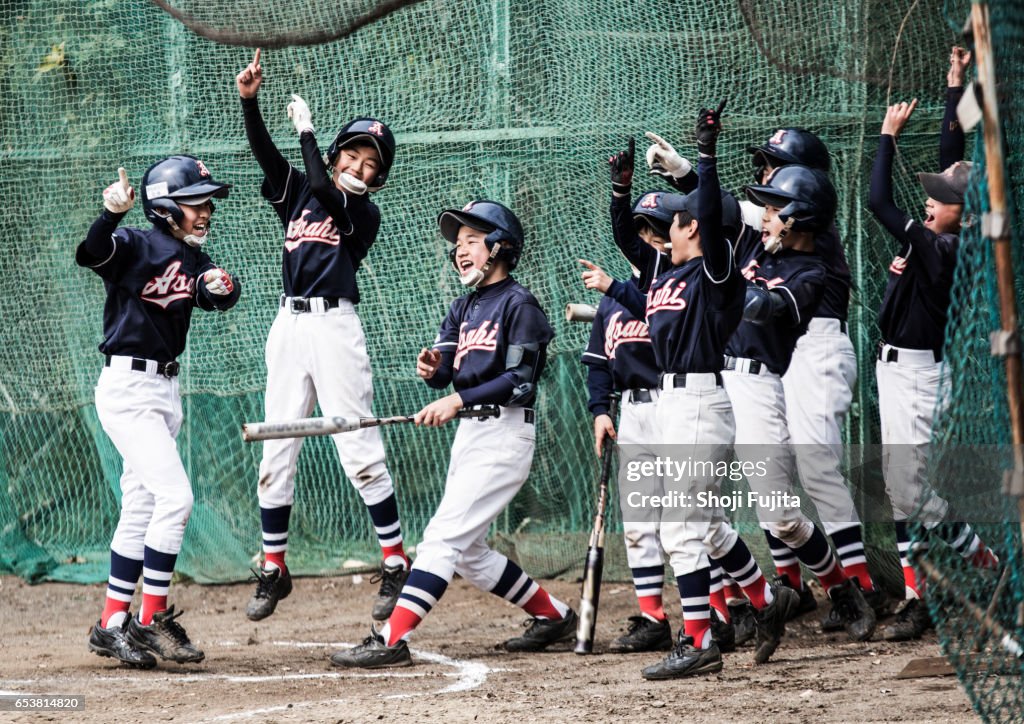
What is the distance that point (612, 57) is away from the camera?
6.79m

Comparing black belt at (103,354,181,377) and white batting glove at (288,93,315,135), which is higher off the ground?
white batting glove at (288,93,315,135)

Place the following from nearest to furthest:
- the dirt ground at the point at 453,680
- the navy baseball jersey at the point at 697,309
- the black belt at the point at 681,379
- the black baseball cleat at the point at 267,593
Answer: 1. the dirt ground at the point at 453,680
2. the navy baseball jersey at the point at 697,309
3. the black belt at the point at 681,379
4. the black baseball cleat at the point at 267,593

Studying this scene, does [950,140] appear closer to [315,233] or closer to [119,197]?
[315,233]

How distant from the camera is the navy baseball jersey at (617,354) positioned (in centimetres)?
562

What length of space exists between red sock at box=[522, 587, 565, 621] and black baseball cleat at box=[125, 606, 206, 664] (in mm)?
1353

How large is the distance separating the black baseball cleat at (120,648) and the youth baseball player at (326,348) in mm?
627

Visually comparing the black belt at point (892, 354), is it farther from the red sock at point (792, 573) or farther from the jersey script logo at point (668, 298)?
the jersey script logo at point (668, 298)

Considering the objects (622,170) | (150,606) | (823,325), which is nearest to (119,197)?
(150,606)

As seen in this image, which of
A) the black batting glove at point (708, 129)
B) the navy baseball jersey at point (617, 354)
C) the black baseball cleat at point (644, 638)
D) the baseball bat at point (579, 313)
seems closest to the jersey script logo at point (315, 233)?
the baseball bat at point (579, 313)

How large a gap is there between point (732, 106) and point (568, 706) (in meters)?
3.42

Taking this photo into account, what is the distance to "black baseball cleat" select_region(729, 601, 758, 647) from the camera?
5586 mm

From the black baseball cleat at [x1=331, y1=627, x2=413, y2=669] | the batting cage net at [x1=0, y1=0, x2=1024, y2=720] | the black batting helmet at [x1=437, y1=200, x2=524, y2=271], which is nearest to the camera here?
the black baseball cleat at [x1=331, y1=627, x2=413, y2=669]

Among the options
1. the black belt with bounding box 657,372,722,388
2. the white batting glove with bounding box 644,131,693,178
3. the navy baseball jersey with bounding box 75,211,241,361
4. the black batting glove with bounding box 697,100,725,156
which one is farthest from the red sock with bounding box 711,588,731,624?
the navy baseball jersey with bounding box 75,211,241,361

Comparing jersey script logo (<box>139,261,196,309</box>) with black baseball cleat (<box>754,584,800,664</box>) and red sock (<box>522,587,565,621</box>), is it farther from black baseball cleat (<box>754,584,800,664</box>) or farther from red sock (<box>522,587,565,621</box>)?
black baseball cleat (<box>754,584,800,664</box>)
